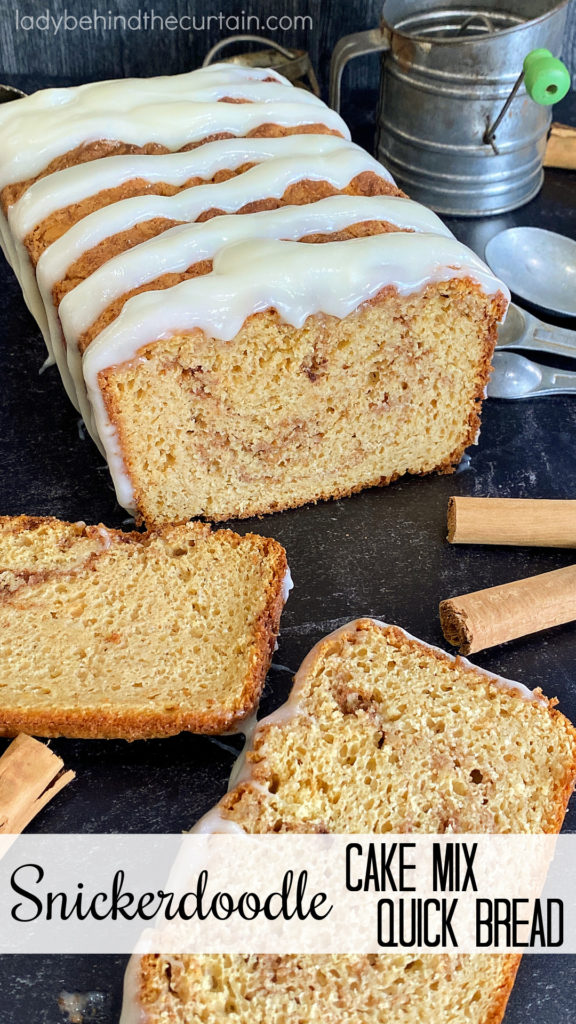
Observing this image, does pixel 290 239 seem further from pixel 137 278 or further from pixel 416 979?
pixel 416 979

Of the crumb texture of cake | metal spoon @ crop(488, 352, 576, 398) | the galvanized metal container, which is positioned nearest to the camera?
the crumb texture of cake

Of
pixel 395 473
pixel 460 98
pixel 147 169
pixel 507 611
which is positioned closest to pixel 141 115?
pixel 147 169

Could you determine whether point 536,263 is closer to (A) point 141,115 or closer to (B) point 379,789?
(A) point 141,115

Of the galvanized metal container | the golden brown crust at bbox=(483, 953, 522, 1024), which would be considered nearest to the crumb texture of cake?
the golden brown crust at bbox=(483, 953, 522, 1024)

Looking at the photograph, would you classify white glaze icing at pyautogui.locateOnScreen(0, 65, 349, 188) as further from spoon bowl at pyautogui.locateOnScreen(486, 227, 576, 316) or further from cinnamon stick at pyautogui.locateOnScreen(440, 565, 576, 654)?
cinnamon stick at pyautogui.locateOnScreen(440, 565, 576, 654)

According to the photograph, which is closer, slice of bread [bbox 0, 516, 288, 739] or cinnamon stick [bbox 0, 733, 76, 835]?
cinnamon stick [bbox 0, 733, 76, 835]

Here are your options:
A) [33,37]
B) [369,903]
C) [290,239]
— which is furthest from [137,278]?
[33,37]
